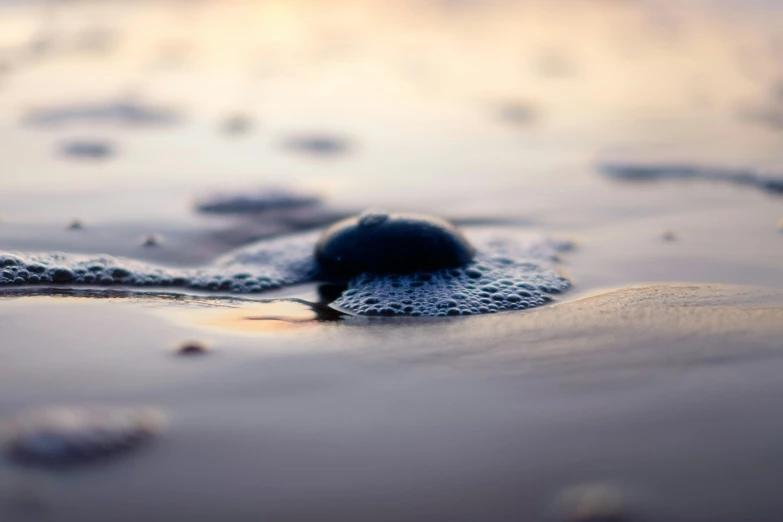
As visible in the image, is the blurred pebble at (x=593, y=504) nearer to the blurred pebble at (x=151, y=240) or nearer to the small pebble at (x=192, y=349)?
the small pebble at (x=192, y=349)

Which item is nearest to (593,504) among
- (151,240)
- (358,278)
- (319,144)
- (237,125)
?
(358,278)

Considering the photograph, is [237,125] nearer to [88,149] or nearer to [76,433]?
[88,149]

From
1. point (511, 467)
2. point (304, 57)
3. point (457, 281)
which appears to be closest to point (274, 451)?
point (511, 467)

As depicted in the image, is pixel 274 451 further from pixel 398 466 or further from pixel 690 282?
pixel 690 282

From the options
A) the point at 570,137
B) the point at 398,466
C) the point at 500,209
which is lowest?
the point at 398,466

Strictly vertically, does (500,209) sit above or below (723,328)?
above

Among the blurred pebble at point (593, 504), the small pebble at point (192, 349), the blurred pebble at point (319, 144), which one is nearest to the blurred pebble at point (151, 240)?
the small pebble at point (192, 349)
